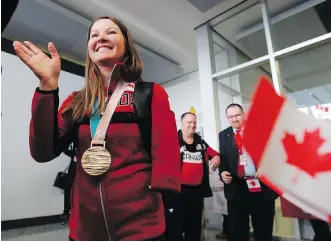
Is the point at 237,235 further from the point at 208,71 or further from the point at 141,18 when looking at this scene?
the point at 141,18

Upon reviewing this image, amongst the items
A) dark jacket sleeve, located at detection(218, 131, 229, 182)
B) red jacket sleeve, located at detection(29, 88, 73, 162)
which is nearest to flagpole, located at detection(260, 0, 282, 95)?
dark jacket sleeve, located at detection(218, 131, 229, 182)

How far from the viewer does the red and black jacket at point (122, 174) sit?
47cm

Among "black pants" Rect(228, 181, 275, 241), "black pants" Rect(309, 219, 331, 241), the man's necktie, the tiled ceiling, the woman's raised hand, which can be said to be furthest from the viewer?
the tiled ceiling

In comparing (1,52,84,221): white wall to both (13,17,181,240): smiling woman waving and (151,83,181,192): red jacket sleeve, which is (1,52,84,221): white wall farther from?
(151,83,181,192): red jacket sleeve

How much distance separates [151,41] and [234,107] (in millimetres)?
2177

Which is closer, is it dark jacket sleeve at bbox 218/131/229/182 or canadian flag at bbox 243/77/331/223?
canadian flag at bbox 243/77/331/223

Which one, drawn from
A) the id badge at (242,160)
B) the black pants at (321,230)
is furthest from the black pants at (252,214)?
the black pants at (321,230)

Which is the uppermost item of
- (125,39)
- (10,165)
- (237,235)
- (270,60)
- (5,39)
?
(5,39)

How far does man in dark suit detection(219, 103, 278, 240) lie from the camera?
1.49 metres

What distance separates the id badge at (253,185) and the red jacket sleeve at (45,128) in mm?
1278

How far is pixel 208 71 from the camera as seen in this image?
124 inches

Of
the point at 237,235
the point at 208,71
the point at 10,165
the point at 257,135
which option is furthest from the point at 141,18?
the point at 257,135

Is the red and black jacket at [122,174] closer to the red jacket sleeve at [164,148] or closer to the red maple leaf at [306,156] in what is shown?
the red jacket sleeve at [164,148]

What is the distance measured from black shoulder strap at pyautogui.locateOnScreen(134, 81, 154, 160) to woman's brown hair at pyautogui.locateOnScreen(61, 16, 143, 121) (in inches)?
2.9
